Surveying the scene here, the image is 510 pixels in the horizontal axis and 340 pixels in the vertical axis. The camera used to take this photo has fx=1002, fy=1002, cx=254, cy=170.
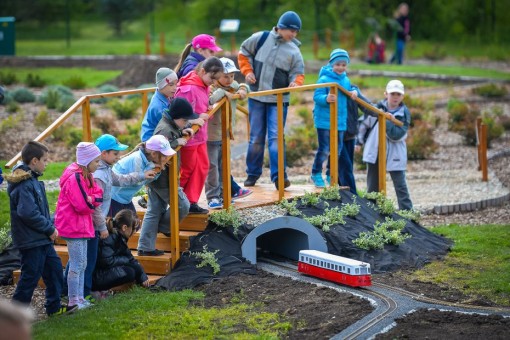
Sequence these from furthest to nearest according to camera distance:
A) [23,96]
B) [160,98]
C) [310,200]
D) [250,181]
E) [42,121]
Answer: [23,96] < [42,121] < [250,181] < [310,200] < [160,98]

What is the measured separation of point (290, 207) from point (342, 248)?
0.67 metres

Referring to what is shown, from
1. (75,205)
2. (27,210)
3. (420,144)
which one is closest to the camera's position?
(27,210)

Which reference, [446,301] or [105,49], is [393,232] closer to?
[446,301]

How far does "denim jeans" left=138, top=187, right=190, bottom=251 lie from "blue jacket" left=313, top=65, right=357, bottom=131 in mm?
2408

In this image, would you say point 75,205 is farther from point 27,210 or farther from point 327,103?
point 327,103

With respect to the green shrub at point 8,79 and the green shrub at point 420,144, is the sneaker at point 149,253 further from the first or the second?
the green shrub at point 8,79

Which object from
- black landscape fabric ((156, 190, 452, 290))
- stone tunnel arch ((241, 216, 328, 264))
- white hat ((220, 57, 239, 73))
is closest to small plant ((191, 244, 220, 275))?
black landscape fabric ((156, 190, 452, 290))

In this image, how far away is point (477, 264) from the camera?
10148 mm

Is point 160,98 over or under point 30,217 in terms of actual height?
over

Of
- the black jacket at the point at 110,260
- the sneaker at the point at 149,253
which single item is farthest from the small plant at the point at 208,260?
the black jacket at the point at 110,260

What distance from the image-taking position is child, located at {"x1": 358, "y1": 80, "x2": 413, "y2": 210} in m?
11.6

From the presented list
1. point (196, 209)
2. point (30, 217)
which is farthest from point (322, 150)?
point (30, 217)

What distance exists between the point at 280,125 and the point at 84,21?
134ft

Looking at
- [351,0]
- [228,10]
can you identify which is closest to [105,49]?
[228,10]
